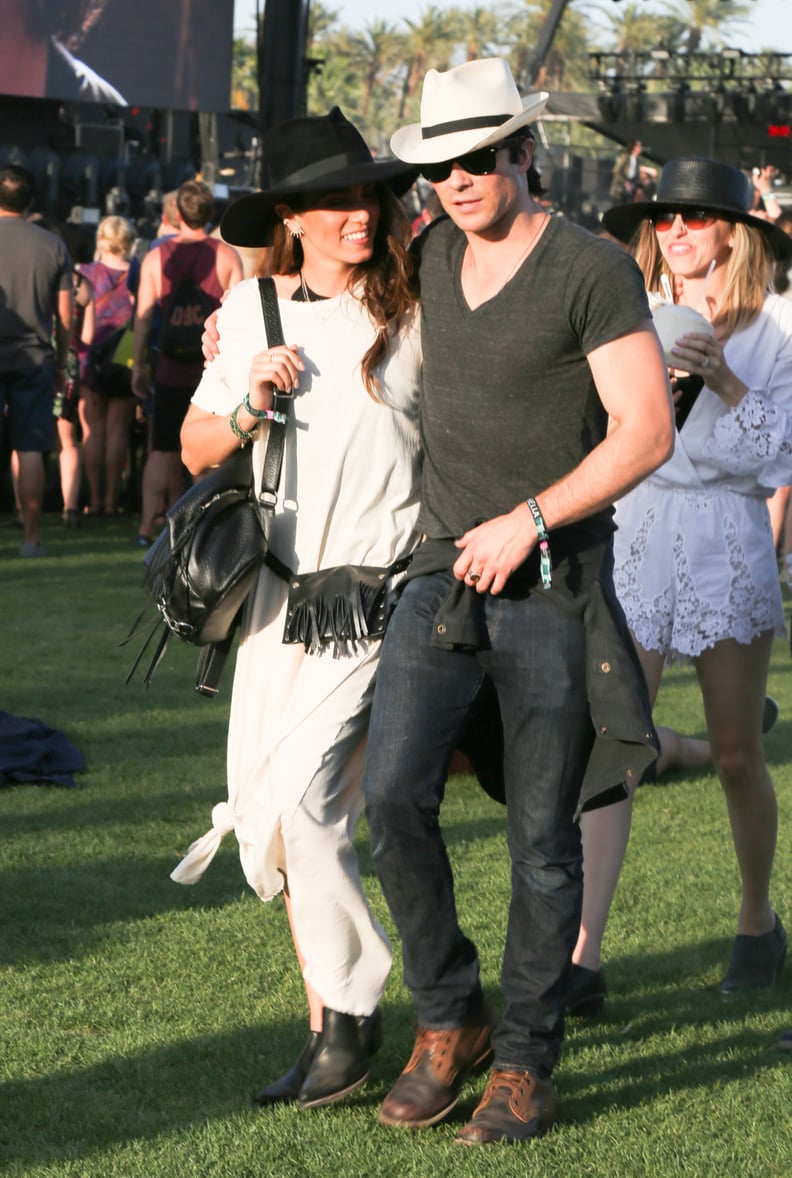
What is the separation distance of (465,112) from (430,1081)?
1.93 m

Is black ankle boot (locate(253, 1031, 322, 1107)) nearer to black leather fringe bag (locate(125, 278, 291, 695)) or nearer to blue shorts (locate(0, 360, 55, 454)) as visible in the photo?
black leather fringe bag (locate(125, 278, 291, 695))

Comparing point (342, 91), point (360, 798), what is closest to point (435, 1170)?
point (360, 798)

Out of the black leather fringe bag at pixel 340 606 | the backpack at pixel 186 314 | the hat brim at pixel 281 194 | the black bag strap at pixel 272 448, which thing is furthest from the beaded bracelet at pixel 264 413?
the backpack at pixel 186 314

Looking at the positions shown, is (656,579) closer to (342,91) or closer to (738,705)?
(738,705)

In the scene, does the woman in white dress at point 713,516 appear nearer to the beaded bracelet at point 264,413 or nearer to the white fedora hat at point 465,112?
the white fedora hat at point 465,112

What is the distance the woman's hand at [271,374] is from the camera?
3.33 meters

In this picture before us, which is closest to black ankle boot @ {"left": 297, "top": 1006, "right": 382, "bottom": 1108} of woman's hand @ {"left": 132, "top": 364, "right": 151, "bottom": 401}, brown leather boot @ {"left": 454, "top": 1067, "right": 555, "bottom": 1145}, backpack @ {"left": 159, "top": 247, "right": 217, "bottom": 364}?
brown leather boot @ {"left": 454, "top": 1067, "right": 555, "bottom": 1145}

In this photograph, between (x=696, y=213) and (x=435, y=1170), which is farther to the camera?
(x=696, y=213)

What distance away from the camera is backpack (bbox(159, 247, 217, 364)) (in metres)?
10.5

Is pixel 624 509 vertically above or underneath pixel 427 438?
underneath

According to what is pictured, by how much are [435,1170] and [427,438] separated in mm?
1439

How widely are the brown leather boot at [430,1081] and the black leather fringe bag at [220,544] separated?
37.4 inches

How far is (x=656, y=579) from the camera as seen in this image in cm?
434

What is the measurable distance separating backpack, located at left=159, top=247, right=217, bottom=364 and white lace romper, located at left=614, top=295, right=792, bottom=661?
6490mm
